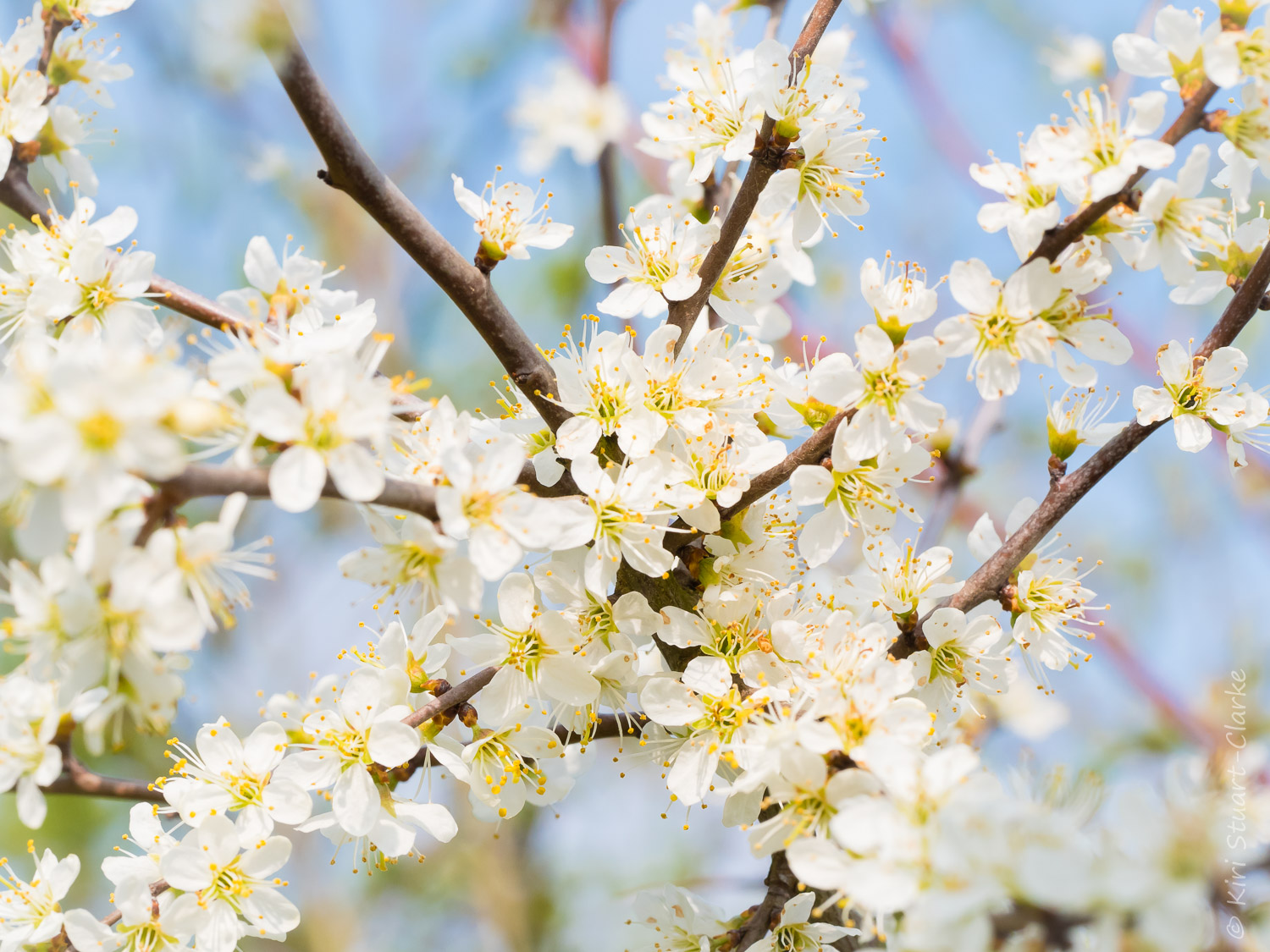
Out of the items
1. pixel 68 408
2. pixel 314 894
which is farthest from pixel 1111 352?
pixel 314 894

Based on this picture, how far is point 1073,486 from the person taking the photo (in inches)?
53.6

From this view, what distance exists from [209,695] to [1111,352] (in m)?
3.80

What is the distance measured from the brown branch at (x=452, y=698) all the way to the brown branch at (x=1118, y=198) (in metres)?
0.95

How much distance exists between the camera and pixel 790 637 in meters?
1.29

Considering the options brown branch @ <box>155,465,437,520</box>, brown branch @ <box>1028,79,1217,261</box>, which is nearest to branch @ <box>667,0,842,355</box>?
brown branch @ <box>1028,79,1217,261</box>

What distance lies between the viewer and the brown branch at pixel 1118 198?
1150 millimetres

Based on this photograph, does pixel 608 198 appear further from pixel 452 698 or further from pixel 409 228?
pixel 452 698

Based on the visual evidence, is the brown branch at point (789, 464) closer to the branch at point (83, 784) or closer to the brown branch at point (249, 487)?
the brown branch at point (249, 487)

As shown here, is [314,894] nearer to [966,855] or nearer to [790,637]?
[790,637]

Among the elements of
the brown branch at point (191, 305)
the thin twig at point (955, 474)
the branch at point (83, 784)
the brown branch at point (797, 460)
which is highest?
the brown branch at point (797, 460)

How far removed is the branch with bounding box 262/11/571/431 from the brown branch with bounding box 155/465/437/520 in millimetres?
313

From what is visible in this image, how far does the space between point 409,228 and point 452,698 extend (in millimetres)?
666

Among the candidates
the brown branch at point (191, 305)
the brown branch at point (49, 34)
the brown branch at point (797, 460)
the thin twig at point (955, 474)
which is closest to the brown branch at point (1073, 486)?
the brown branch at point (797, 460)

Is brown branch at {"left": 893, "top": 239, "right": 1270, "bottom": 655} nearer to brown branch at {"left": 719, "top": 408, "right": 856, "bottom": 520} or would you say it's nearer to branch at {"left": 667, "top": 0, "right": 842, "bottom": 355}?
brown branch at {"left": 719, "top": 408, "right": 856, "bottom": 520}
